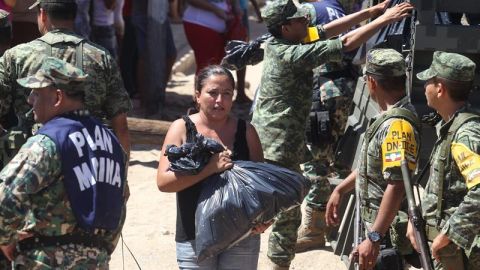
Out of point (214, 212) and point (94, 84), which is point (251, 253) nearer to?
point (214, 212)

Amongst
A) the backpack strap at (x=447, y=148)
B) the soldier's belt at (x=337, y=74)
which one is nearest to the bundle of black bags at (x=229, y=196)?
the backpack strap at (x=447, y=148)

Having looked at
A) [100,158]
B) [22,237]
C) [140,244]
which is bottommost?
[140,244]

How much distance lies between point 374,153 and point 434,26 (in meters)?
1.21

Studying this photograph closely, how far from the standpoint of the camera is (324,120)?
24.5ft

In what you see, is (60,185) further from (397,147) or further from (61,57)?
(397,147)

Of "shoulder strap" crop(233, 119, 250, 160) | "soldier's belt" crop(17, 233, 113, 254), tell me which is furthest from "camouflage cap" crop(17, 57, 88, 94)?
"shoulder strap" crop(233, 119, 250, 160)

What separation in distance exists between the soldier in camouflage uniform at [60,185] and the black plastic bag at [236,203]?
0.57 meters

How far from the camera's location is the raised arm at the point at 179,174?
505 cm

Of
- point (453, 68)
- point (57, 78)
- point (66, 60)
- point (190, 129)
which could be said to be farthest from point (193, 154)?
point (453, 68)

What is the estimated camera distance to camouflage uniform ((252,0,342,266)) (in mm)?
6309

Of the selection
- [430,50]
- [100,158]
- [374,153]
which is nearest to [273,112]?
[430,50]

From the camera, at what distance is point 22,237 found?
175 inches

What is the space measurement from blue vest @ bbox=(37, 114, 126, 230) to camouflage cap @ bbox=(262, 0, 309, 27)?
2045 mm

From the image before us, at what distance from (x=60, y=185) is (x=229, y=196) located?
3.07 feet
